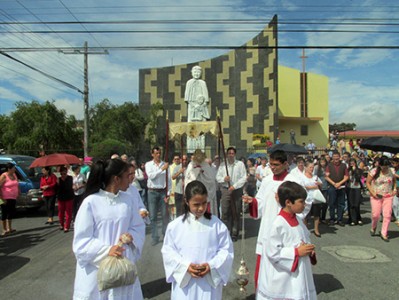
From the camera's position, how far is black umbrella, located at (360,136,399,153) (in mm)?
9094

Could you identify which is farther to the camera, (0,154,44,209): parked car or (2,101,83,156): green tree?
(2,101,83,156): green tree

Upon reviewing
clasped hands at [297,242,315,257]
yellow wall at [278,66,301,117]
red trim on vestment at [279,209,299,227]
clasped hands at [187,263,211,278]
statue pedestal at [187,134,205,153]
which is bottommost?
clasped hands at [187,263,211,278]

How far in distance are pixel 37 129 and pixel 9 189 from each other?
16329 millimetres

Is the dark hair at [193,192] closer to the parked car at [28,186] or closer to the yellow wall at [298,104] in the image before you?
the parked car at [28,186]

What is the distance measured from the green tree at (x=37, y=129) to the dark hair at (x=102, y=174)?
21331 millimetres

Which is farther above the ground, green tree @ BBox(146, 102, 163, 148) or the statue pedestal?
green tree @ BBox(146, 102, 163, 148)

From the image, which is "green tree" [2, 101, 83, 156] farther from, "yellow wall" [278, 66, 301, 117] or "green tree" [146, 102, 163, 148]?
"yellow wall" [278, 66, 301, 117]

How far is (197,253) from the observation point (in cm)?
290

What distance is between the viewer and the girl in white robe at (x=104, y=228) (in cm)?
269

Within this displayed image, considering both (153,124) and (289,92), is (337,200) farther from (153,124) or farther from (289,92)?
(289,92)

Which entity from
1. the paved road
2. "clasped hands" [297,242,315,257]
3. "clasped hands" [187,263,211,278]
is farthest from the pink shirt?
"clasped hands" [297,242,315,257]

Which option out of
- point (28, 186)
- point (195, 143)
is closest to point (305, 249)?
point (28, 186)

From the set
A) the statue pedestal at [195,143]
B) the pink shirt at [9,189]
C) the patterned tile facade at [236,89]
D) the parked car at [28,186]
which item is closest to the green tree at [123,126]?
the patterned tile facade at [236,89]

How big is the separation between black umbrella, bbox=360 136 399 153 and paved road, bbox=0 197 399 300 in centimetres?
237
